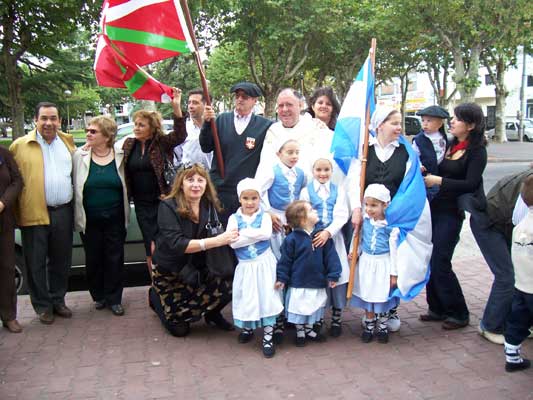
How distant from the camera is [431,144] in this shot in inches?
182

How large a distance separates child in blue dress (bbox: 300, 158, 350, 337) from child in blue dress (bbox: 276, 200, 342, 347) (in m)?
0.13

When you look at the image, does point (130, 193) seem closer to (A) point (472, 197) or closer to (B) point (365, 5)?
(A) point (472, 197)

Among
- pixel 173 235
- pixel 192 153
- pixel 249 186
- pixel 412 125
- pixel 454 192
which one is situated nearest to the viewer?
pixel 249 186

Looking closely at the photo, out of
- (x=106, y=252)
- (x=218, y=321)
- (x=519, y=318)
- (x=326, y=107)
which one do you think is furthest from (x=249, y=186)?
(x=519, y=318)

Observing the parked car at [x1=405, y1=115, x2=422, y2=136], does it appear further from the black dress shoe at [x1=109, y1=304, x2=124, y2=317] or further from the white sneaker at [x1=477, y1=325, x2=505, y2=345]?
the black dress shoe at [x1=109, y1=304, x2=124, y2=317]

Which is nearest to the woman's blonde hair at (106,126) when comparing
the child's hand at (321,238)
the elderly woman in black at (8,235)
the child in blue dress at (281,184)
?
the elderly woman in black at (8,235)

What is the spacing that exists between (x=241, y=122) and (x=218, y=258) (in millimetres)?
1299

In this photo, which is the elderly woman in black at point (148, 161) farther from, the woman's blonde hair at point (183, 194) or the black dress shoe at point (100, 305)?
the black dress shoe at point (100, 305)

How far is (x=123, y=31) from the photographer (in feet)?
15.0

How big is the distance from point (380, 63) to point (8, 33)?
2466 cm

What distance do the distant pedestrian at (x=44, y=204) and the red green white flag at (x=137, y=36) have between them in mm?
804

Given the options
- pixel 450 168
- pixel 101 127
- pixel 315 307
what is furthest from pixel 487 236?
pixel 101 127

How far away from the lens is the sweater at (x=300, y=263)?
4.20 metres

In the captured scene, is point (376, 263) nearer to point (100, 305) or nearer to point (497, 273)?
point (497, 273)
